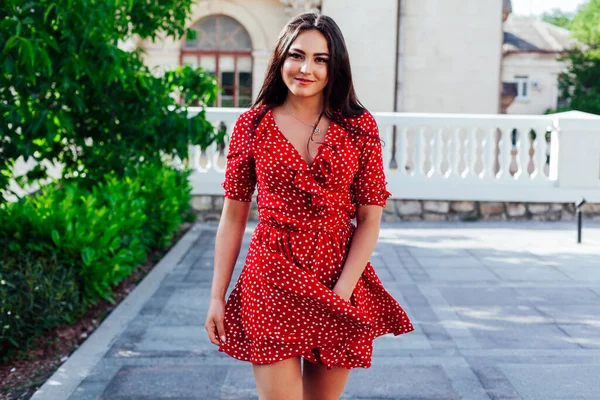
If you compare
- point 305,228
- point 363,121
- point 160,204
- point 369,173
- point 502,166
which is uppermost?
point 363,121

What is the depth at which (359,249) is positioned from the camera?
2.83 metres

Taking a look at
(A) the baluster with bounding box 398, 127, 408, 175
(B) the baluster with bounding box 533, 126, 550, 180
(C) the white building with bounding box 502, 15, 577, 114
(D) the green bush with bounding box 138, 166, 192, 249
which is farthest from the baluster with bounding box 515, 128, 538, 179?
(C) the white building with bounding box 502, 15, 577, 114

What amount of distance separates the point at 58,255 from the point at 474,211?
7105mm

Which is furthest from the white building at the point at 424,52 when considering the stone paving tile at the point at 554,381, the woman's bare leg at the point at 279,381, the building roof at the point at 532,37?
the building roof at the point at 532,37

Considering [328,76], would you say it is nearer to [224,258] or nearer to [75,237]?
[224,258]

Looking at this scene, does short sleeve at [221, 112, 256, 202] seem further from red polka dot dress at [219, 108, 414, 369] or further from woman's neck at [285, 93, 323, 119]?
woman's neck at [285, 93, 323, 119]

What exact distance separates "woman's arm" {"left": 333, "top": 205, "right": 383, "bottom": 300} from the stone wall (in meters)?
9.06

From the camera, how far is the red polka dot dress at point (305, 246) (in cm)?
277

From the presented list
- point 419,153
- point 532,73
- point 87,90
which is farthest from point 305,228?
point 532,73

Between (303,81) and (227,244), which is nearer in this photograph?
(303,81)

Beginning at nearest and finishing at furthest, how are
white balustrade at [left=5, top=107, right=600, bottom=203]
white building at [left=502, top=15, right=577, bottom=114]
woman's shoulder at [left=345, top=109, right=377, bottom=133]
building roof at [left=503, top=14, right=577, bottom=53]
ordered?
woman's shoulder at [left=345, top=109, right=377, bottom=133], white balustrade at [left=5, top=107, right=600, bottom=203], white building at [left=502, top=15, right=577, bottom=114], building roof at [left=503, top=14, right=577, bottom=53]

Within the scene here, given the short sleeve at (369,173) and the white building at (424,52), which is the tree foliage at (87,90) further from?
the white building at (424,52)

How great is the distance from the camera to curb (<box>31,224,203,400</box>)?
4.79 m

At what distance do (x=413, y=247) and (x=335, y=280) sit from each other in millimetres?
7003
